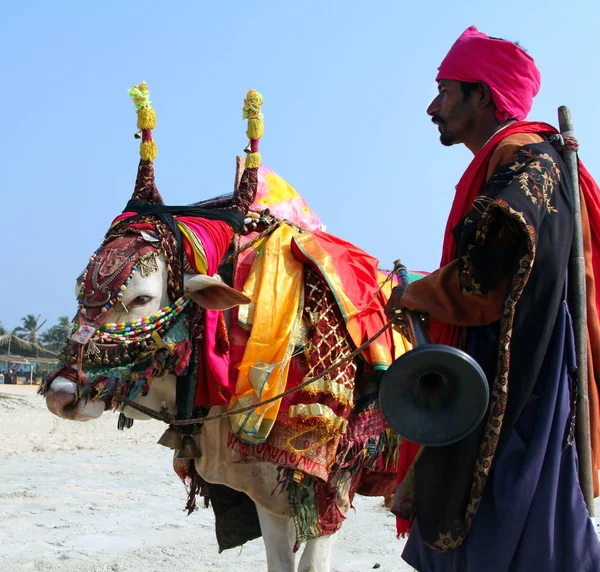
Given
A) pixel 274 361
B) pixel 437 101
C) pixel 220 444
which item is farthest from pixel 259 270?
pixel 437 101

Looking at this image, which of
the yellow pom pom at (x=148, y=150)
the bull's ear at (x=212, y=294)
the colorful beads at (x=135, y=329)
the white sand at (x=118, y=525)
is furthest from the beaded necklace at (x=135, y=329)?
the white sand at (x=118, y=525)

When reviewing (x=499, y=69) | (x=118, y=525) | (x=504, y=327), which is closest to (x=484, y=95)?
(x=499, y=69)

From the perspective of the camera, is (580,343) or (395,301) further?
(395,301)

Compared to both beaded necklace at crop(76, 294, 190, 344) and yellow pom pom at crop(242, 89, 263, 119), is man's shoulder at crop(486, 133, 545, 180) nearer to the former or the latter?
beaded necklace at crop(76, 294, 190, 344)

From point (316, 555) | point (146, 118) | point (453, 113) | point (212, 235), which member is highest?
point (146, 118)

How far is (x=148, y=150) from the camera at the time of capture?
5348mm

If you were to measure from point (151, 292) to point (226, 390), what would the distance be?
2.23 feet

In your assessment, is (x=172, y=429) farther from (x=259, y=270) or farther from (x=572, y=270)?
(x=572, y=270)

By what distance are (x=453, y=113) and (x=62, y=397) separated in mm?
2482

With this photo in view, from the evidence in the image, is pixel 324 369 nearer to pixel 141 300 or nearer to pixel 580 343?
pixel 141 300

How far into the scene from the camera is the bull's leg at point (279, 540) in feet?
15.8

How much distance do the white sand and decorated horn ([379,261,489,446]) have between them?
430 cm

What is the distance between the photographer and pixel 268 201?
5777 mm

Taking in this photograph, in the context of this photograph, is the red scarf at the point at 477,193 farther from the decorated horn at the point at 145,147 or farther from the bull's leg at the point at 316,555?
the decorated horn at the point at 145,147
